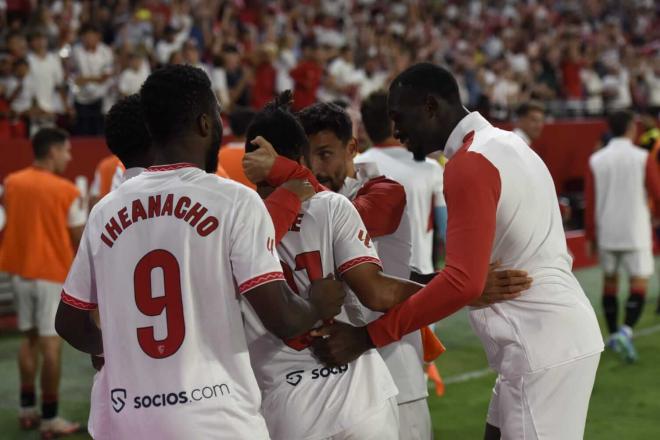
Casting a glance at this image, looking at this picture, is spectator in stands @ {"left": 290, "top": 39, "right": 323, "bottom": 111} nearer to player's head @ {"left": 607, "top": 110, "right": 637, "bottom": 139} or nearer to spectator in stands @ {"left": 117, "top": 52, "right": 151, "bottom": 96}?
spectator in stands @ {"left": 117, "top": 52, "right": 151, "bottom": 96}

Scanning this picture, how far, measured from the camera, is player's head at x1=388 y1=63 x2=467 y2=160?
3.19 metres

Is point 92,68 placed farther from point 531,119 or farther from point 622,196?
point 622,196

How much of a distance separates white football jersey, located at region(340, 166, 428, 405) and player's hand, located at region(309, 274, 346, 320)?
1085 millimetres

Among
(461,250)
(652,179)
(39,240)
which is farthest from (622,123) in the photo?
(461,250)

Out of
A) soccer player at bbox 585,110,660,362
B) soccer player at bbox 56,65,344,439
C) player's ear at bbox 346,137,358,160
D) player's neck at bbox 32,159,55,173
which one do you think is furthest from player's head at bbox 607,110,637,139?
soccer player at bbox 56,65,344,439

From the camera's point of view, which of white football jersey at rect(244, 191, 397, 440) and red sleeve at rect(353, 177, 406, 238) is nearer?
white football jersey at rect(244, 191, 397, 440)

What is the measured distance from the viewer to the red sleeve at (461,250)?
2.90 metres

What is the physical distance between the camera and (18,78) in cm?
1167

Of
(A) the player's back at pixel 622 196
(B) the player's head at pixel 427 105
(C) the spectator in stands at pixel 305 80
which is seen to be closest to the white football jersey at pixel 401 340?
(B) the player's head at pixel 427 105

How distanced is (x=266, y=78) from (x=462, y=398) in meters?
8.45

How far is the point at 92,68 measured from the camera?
1281cm

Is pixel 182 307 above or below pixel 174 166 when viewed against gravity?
below

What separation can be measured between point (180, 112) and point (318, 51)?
1243 centimetres

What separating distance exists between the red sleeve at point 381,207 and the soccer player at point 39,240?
3533 millimetres
